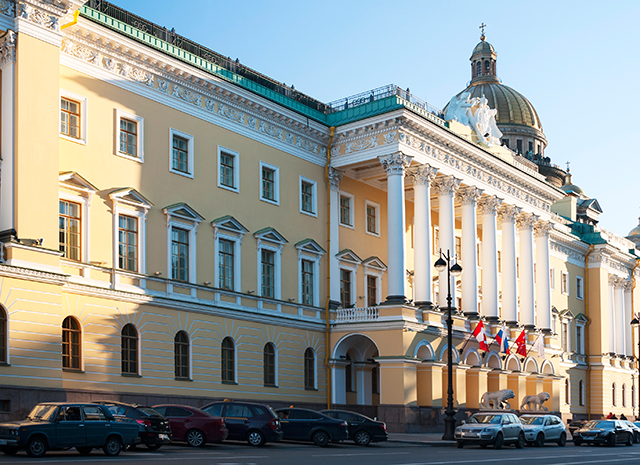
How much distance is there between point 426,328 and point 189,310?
12.5 metres

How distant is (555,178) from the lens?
295 ft

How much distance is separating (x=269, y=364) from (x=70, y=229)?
39.6ft

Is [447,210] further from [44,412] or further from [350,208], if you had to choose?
[44,412]

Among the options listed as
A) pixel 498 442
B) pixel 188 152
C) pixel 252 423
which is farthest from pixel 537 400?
pixel 252 423

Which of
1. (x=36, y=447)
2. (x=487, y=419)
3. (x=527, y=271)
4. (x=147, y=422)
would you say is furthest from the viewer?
(x=527, y=271)

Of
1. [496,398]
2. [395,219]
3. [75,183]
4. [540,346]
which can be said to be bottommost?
[496,398]

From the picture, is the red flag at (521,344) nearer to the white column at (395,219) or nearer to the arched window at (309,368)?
the white column at (395,219)

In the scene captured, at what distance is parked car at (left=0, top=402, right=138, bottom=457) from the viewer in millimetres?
19281

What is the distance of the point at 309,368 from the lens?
39.9 meters

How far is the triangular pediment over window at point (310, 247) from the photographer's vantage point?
131ft

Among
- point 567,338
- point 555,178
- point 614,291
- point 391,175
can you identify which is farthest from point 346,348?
→ point 555,178

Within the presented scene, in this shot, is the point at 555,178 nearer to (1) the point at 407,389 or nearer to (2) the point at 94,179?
(1) the point at 407,389

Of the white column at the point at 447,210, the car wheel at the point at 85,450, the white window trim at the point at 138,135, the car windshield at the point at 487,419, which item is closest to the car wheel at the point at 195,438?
the car wheel at the point at 85,450

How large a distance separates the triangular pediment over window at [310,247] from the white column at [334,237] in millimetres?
776
